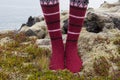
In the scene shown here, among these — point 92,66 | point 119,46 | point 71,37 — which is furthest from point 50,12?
point 119,46

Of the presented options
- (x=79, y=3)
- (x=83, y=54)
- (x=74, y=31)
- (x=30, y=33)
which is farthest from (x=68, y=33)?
(x=30, y=33)

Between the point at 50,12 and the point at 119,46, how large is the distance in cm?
A: 331

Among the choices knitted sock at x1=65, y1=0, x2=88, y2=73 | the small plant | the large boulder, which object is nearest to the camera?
knitted sock at x1=65, y1=0, x2=88, y2=73

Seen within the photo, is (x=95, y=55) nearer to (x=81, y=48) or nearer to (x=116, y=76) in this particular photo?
(x=81, y=48)

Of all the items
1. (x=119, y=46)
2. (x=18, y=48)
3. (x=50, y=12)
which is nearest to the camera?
(x=50, y=12)

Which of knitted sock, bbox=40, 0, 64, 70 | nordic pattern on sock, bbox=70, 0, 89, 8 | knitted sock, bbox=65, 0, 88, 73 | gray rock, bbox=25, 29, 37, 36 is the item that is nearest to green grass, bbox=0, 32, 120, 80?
knitted sock, bbox=40, 0, 64, 70

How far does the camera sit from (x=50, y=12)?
446 inches

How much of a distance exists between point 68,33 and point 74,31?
0.21 metres

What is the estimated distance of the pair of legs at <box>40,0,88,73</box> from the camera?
11.3 m

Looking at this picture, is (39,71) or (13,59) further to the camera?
(13,59)

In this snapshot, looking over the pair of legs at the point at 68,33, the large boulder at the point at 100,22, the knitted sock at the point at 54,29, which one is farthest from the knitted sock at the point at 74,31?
the large boulder at the point at 100,22

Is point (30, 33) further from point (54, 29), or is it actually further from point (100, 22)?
point (54, 29)

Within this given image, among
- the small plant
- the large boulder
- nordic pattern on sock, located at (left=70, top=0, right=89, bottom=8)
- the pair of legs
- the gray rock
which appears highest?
nordic pattern on sock, located at (left=70, top=0, right=89, bottom=8)

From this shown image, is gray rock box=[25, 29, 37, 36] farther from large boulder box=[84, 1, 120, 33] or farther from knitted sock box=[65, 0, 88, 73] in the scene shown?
knitted sock box=[65, 0, 88, 73]
